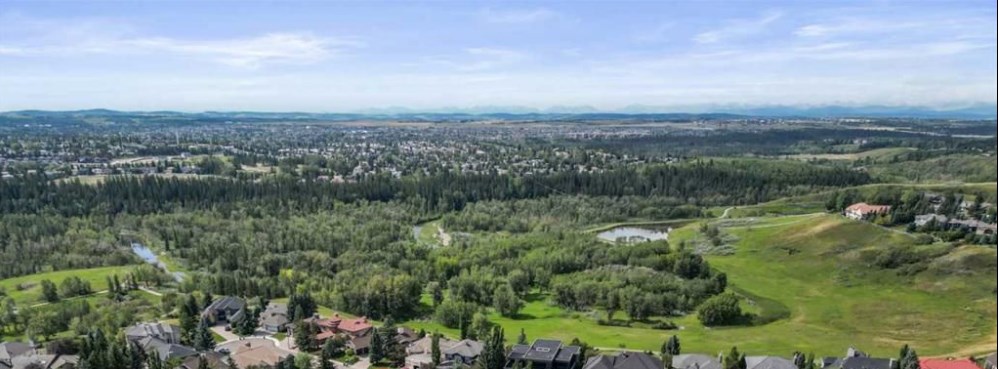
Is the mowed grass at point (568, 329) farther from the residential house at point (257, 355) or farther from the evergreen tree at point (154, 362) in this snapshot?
the evergreen tree at point (154, 362)

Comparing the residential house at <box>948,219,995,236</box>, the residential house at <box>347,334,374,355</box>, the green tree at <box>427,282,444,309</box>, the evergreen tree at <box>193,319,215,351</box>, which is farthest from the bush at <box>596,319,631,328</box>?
the residential house at <box>948,219,995,236</box>

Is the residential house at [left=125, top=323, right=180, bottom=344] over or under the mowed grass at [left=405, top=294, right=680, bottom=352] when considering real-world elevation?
over

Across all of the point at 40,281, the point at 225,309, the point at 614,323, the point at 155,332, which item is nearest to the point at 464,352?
the point at 614,323

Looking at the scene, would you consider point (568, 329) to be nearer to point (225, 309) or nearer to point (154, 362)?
point (225, 309)

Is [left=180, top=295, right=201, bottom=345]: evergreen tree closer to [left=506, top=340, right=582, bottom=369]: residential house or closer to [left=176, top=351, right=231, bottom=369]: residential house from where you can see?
[left=176, top=351, right=231, bottom=369]: residential house

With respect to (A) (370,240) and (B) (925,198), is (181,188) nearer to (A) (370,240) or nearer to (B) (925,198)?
(A) (370,240)

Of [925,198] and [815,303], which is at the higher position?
[925,198]

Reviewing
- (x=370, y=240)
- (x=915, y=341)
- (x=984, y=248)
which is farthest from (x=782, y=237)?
(x=370, y=240)
